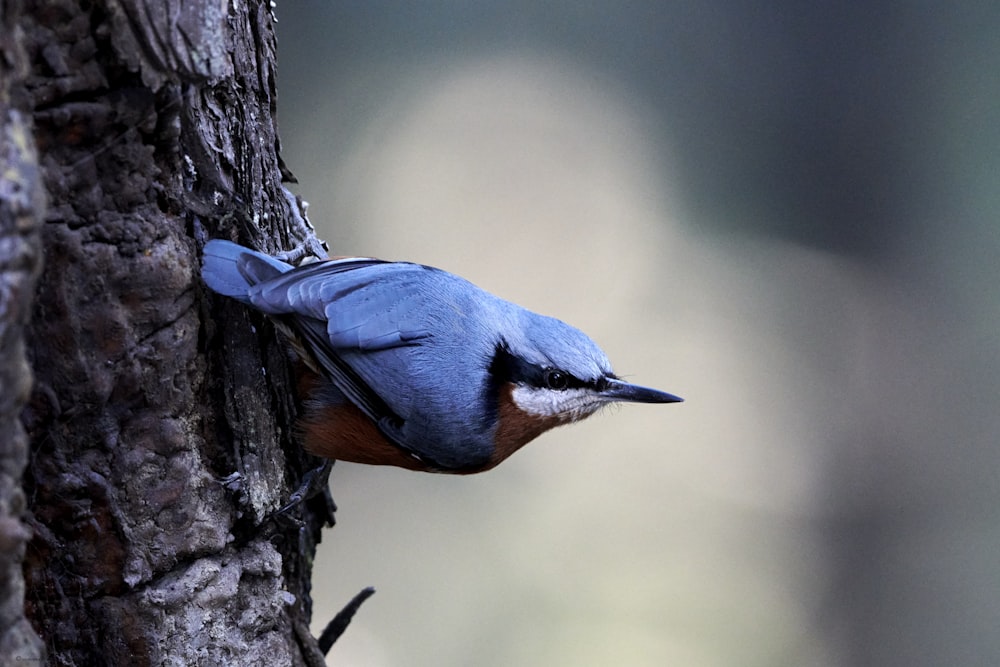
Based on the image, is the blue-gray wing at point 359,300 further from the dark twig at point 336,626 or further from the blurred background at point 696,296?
the blurred background at point 696,296

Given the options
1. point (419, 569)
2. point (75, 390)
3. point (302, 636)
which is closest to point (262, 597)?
point (302, 636)

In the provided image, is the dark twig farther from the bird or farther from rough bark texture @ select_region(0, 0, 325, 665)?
the bird

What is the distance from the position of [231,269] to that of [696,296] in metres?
3.65

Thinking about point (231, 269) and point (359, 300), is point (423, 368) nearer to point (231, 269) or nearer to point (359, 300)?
point (359, 300)

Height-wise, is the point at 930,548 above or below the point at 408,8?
below

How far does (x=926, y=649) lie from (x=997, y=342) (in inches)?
71.3

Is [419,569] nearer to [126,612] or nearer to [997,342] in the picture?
[126,612]

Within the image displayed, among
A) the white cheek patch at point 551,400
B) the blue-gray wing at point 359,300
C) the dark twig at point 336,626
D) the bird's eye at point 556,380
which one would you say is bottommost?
the dark twig at point 336,626

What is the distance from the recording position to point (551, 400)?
266 cm

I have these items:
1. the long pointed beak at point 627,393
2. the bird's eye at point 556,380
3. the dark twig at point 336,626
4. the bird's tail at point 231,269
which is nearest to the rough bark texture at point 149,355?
the bird's tail at point 231,269

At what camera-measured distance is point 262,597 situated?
2338 mm

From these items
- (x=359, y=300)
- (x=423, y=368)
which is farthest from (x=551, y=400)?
(x=359, y=300)

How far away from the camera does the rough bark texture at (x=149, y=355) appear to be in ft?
6.11

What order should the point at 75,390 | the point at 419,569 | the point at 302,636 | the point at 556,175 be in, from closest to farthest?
1. the point at 75,390
2. the point at 302,636
3. the point at 419,569
4. the point at 556,175
